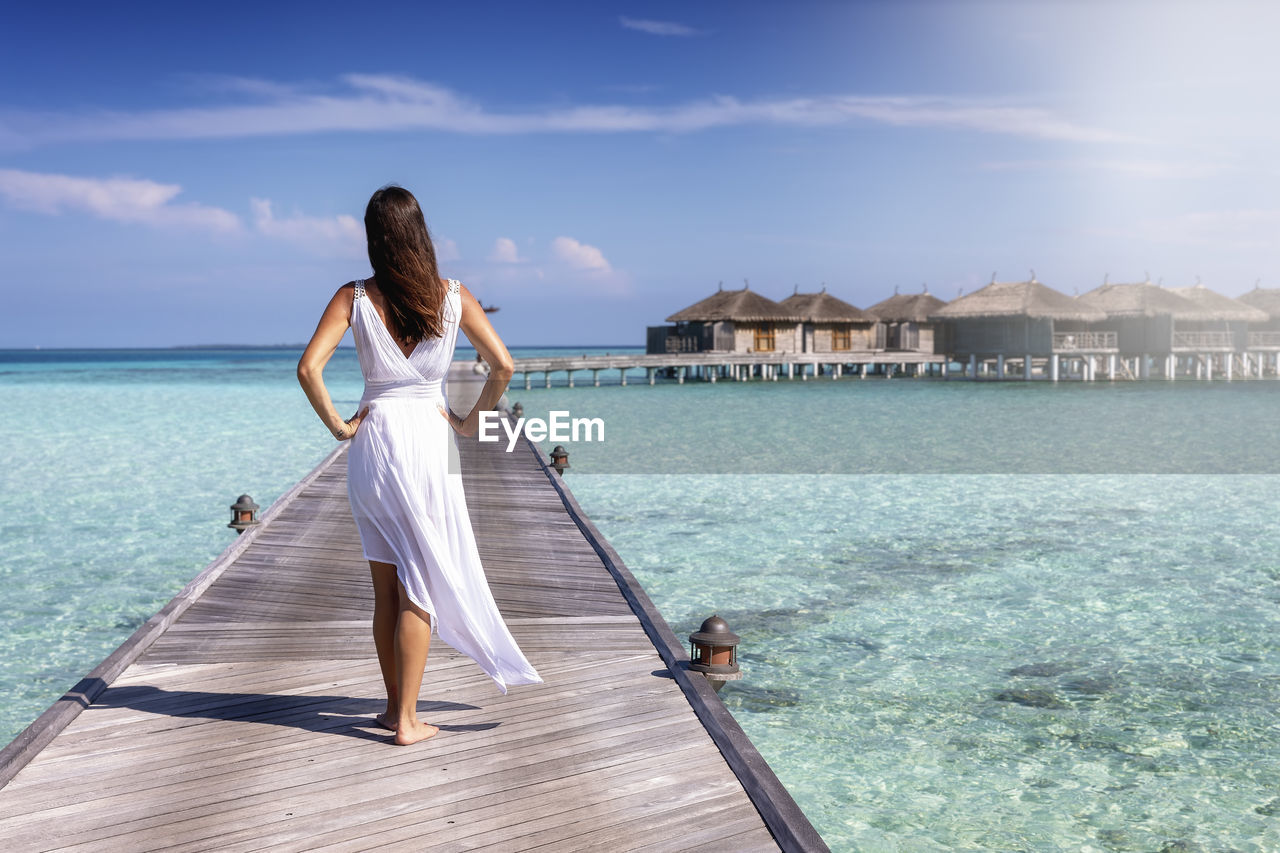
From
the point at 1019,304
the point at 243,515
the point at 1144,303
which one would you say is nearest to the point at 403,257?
the point at 243,515

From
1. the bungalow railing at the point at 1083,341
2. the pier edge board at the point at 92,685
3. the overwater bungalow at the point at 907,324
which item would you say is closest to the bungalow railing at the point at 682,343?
the overwater bungalow at the point at 907,324

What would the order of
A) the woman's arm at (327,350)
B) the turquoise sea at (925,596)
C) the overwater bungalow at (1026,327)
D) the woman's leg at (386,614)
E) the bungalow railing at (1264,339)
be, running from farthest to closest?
the bungalow railing at (1264,339)
the overwater bungalow at (1026,327)
the turquoise sea at (925,596)
the woman's leg at (386,614)
the woman's arm at (327,350)

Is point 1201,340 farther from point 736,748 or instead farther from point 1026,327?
point 736,748

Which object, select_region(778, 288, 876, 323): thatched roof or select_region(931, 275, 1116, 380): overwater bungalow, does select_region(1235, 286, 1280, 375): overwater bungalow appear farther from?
select_region(778, 288, 876, 323): thatched roof

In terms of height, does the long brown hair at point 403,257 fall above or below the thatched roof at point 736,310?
below

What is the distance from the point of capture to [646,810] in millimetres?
3008

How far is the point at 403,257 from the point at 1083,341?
168 ft

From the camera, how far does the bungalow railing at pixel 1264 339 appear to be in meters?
54.0

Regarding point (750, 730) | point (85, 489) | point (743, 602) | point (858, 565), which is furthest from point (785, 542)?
point (85, 489)

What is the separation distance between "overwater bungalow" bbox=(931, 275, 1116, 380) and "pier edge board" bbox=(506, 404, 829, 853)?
46230 mm

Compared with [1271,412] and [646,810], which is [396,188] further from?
[1271,412]

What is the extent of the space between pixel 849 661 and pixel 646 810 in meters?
4.52

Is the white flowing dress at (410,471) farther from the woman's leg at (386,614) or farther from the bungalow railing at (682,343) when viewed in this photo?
the bungalow railing at (682,343)

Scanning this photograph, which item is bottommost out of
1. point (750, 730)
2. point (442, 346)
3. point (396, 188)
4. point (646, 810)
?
point (750, 730)
